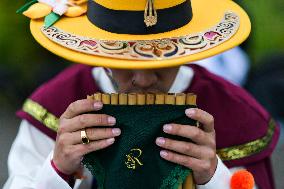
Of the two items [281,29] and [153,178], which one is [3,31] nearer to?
[281,29]

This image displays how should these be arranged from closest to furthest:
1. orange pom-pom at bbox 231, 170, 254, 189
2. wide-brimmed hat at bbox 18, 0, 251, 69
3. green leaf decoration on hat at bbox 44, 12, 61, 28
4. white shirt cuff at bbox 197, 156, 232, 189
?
1. wide-brimmed hat at bbox 18, 0, 251, 69
2. green leaf decoration on hat at bbox 44, 12, 61, 28
3. white shirt cuff at bbox 197, 156, 232, 189
4. orange pom-pom at bbox 231, 170, 254, 189

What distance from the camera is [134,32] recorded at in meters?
2.49

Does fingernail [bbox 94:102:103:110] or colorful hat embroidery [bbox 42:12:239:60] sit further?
fingernail [bbox 94:102:103:110]

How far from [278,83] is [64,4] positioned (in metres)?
3.21

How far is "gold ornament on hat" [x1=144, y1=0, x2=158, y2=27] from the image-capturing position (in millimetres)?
2457

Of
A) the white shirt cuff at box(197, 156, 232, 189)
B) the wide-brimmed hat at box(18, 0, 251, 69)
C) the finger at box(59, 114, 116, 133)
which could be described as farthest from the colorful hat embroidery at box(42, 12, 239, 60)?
the white shirt cuff at box(197, 156, 232, 189)

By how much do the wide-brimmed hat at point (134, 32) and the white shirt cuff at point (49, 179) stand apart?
1.79 feet

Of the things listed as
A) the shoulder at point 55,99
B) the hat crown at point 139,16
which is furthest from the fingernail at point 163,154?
the shoulder at point 55,99

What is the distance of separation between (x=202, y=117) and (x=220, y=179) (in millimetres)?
374

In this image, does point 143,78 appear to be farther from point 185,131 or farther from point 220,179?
point 220,179

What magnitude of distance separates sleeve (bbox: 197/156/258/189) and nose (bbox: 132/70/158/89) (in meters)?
0.47

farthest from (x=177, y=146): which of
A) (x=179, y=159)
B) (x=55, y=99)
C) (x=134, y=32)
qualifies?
(x=55, y=99)

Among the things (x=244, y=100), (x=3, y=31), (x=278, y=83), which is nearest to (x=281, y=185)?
(x=278, y=83)

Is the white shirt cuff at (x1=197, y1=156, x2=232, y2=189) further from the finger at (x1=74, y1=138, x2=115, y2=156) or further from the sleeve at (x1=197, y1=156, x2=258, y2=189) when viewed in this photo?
the finger at (x1=74, y1=138, x2=115, y2=156)
